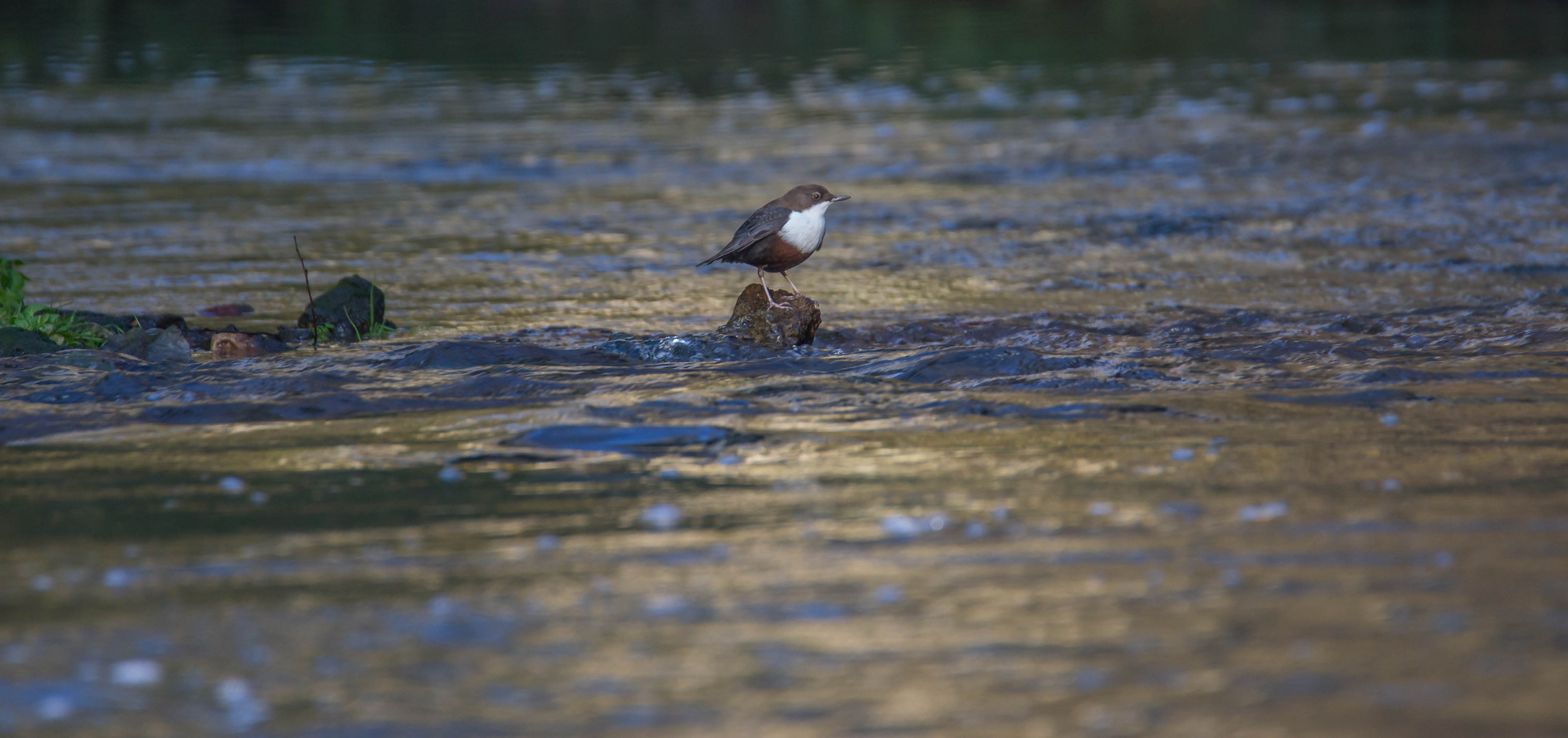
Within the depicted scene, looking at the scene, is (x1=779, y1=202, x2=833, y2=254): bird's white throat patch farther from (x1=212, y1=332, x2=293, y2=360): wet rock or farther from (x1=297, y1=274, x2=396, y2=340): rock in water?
(x1=212, y1=332, x2=293, y2=360): wet rock

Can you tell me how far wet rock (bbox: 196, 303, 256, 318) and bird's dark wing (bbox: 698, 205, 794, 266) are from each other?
3167 millimetres

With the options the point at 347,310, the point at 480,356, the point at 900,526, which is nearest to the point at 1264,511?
the point at 900,526

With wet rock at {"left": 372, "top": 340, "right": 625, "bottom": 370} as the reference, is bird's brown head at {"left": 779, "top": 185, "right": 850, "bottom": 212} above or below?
above

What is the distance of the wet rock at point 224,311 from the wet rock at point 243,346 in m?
1.06

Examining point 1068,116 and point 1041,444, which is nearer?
point 1041,444

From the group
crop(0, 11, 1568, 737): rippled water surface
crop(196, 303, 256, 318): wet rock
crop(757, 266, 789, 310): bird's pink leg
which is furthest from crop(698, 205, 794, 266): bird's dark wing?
crop(196, 303, 256, 318): wet rock

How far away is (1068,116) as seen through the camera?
18.5 m

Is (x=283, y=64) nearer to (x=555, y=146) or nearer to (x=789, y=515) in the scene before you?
(x=555, y=146)

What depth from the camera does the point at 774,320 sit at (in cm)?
733

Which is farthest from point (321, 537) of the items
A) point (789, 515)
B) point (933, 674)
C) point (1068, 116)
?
point (1068, 116)

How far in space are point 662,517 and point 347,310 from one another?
3.83 meters

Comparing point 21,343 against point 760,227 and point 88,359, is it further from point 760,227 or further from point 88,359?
point 760,227

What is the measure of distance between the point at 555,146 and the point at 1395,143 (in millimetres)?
8958

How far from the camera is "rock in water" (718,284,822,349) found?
7.33 metres
